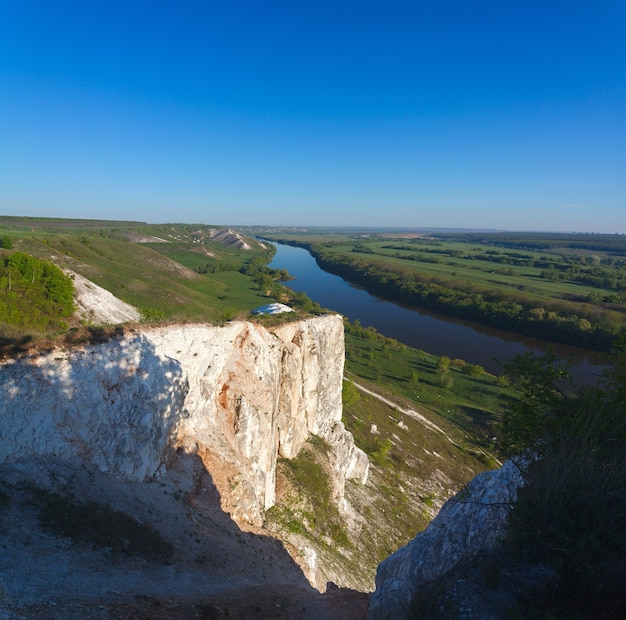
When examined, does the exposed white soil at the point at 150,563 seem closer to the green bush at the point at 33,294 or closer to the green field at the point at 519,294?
the green bush at the point at 33,294

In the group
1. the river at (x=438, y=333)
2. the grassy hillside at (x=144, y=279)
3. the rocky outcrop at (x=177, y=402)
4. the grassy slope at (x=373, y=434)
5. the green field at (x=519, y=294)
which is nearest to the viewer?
the rocky outcrop at (x=177, y=402)

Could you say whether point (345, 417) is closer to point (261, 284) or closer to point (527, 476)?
point (527, 476)

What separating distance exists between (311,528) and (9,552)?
14.5m

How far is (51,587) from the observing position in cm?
796

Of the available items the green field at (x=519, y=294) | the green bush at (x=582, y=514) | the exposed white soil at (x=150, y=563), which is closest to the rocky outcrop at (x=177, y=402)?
the exposed white soil at (x=150, y=563)

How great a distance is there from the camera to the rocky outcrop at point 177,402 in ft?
39.8

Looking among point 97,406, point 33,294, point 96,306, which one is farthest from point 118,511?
point 96,306

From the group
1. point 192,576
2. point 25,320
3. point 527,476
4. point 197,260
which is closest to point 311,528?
point 192,576

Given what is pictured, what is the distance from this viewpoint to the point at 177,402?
52.7ft

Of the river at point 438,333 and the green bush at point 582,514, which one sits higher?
the green bush at point 582,514

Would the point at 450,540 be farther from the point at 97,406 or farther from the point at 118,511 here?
the point at 97,406

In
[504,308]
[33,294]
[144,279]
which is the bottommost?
[504,308]

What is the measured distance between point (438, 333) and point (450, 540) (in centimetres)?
7307

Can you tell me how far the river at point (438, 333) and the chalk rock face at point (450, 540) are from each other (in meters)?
51.7
